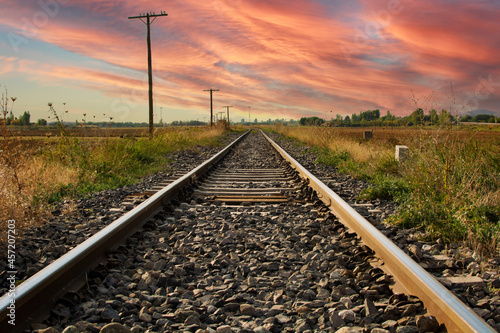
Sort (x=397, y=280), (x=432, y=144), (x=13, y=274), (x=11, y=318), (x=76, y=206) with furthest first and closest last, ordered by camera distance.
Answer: (x=432, y=144) < (x=76, y=206) < (x=13, y=274) < (x=397, y=280) < (x=11, y=318)

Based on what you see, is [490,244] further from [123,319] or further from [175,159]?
[175,159]

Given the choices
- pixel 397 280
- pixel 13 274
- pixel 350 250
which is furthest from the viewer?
pixel 350 250

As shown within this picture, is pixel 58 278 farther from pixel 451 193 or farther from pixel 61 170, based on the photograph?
pixel 61 170

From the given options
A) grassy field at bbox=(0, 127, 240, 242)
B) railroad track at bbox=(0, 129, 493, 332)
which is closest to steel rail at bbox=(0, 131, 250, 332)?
railroad track at bbox=(0, 129, 493, 332)

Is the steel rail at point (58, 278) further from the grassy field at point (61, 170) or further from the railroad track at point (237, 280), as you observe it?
the grassy field at point (61, 170)

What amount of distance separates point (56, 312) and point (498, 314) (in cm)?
265

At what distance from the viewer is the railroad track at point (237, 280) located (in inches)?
82.9

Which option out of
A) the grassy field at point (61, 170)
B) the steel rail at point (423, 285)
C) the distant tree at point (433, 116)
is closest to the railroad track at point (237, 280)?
the steel rail at point (423, 285)

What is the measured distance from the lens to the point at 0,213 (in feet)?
12.1

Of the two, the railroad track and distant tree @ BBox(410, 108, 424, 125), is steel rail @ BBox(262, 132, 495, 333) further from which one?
distant tree @ BBox(410, 108, 424, 125)

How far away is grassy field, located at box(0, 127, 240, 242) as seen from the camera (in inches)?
168

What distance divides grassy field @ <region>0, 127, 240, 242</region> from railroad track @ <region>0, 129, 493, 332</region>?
149cm

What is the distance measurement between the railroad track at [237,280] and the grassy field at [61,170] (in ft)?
4.89

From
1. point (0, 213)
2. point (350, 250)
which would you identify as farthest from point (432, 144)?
point (0, 213)
